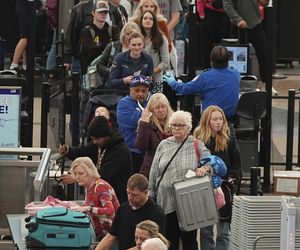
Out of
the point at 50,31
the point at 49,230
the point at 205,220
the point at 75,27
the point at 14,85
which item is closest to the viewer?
the point at 49,230

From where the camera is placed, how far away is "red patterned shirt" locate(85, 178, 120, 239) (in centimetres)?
1341

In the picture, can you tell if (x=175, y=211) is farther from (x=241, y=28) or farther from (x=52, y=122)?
(x=241, y=28)

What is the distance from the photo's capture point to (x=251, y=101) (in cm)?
1784

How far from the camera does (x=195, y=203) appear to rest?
557 inches

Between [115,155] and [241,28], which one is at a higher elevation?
[241,28]

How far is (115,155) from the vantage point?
14305 millimetres

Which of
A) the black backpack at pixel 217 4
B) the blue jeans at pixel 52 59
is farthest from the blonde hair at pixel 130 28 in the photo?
the blue jeans at pixel 52 59

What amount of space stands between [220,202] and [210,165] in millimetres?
438

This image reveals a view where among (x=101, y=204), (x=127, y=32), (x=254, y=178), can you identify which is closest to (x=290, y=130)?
(x=127, y=32)

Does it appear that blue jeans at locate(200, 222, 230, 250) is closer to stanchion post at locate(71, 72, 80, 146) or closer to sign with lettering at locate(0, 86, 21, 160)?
sign with lettering at locate(0, 86, 21, 160)

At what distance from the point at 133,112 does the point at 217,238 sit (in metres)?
1.82

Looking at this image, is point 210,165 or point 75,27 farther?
point 75,27

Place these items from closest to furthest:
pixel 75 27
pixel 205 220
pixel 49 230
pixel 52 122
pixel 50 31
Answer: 1. pixel 49 230
2. pixel 205 220
3. pixel 52 122
4. pixel 75 27
5. pixel 50 31

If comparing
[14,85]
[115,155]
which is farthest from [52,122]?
[115,155]
